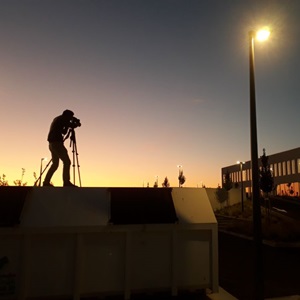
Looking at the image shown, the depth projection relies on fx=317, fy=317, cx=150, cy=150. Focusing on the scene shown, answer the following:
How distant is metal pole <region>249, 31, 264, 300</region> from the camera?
6.30m

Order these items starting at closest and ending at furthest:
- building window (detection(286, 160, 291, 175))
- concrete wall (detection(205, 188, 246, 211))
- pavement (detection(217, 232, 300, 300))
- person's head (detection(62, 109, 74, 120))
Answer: pavement (detection(217, 232, 300, 300)) < person's head (detection(62, 109, 74, 120)) < concrete wall (detection(205, 188, 246, 211)) < building window (detection(286, 160, 291, 175))

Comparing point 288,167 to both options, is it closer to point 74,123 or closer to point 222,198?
point 222,198

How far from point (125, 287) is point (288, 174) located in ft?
244

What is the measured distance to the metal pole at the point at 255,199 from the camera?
630 centimetres

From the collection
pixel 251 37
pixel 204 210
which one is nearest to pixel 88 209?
pixel 204 210

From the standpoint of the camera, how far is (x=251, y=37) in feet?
24.6

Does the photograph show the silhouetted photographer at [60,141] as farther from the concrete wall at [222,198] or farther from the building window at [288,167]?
the building window at [288,167]

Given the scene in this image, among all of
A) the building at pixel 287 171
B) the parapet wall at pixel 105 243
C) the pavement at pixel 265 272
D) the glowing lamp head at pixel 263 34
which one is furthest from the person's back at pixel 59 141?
the building at pixel 287 171

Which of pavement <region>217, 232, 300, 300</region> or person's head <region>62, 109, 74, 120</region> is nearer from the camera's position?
pavement <region>217, 232, 300, 300</region>

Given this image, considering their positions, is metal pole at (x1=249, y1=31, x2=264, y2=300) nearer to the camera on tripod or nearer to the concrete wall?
the camera on tripod

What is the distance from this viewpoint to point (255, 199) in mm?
6781

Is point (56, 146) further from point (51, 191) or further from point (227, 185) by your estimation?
point (227, 185)

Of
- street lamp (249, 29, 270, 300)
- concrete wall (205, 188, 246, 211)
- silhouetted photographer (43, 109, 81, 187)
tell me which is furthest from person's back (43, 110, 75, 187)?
concrete wall (205, 188, 246, 211)

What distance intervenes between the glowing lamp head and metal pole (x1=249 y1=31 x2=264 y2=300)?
13 cm
